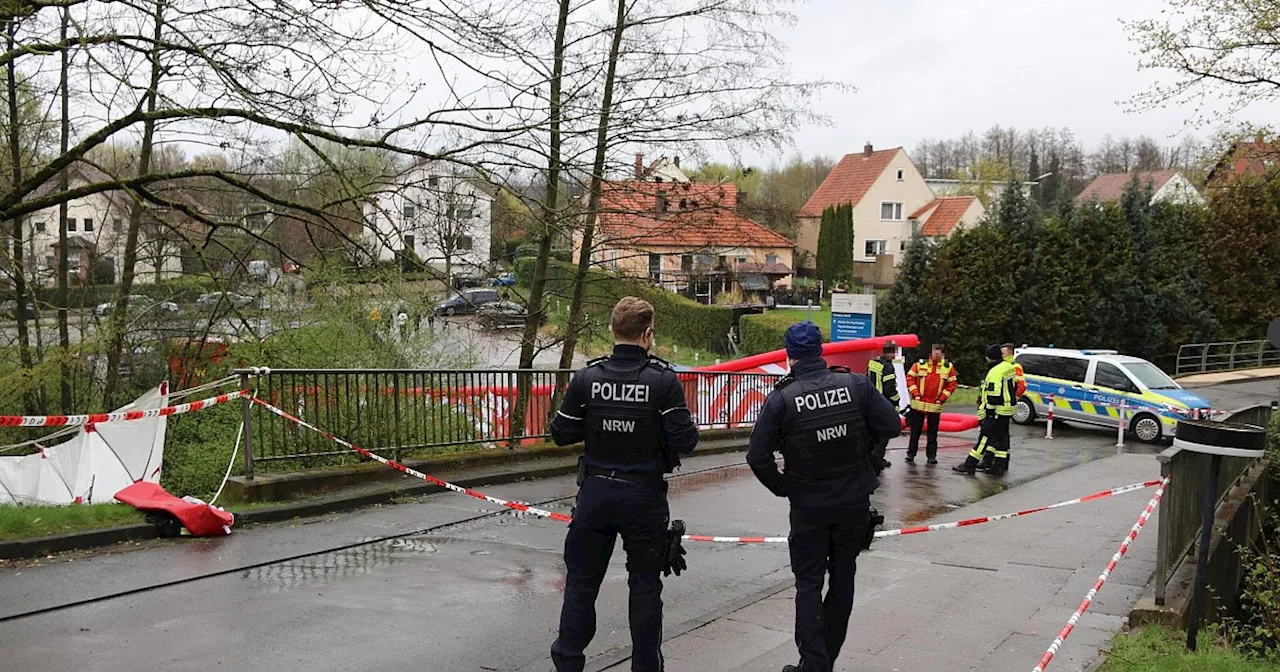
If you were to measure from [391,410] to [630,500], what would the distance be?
665cm

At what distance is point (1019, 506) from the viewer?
1111cm

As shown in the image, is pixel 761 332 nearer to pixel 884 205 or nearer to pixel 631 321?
pixel 631 321

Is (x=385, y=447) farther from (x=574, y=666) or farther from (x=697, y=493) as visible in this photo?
(x=574, y=666)

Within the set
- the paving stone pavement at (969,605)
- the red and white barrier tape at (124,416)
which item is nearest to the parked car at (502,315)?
the red and white barrier tape at (124,416)

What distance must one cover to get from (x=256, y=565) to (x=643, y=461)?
369 centimetres

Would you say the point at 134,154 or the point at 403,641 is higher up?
the point at 134,154

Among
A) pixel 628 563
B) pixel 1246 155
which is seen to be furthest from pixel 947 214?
pixel 628 563

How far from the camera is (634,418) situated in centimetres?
472

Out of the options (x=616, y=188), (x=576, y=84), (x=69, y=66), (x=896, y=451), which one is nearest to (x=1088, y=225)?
(x=896, y=451)

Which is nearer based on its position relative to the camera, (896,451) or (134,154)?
(134,154)

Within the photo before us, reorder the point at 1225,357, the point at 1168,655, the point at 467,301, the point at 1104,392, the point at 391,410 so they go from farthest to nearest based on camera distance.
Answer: the point at 1225,357 < the point at 1104,392 < the point at 467,301 < the point at 391,410 < the point at 1168,655

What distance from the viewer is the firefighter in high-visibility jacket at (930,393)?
14438 mm

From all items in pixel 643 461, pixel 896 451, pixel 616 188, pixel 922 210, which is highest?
pixel 922 210

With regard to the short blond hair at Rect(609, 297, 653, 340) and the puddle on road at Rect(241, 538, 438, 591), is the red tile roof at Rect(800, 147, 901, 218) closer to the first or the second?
the puddle on road at Rect(241, 538, 438, 591)
